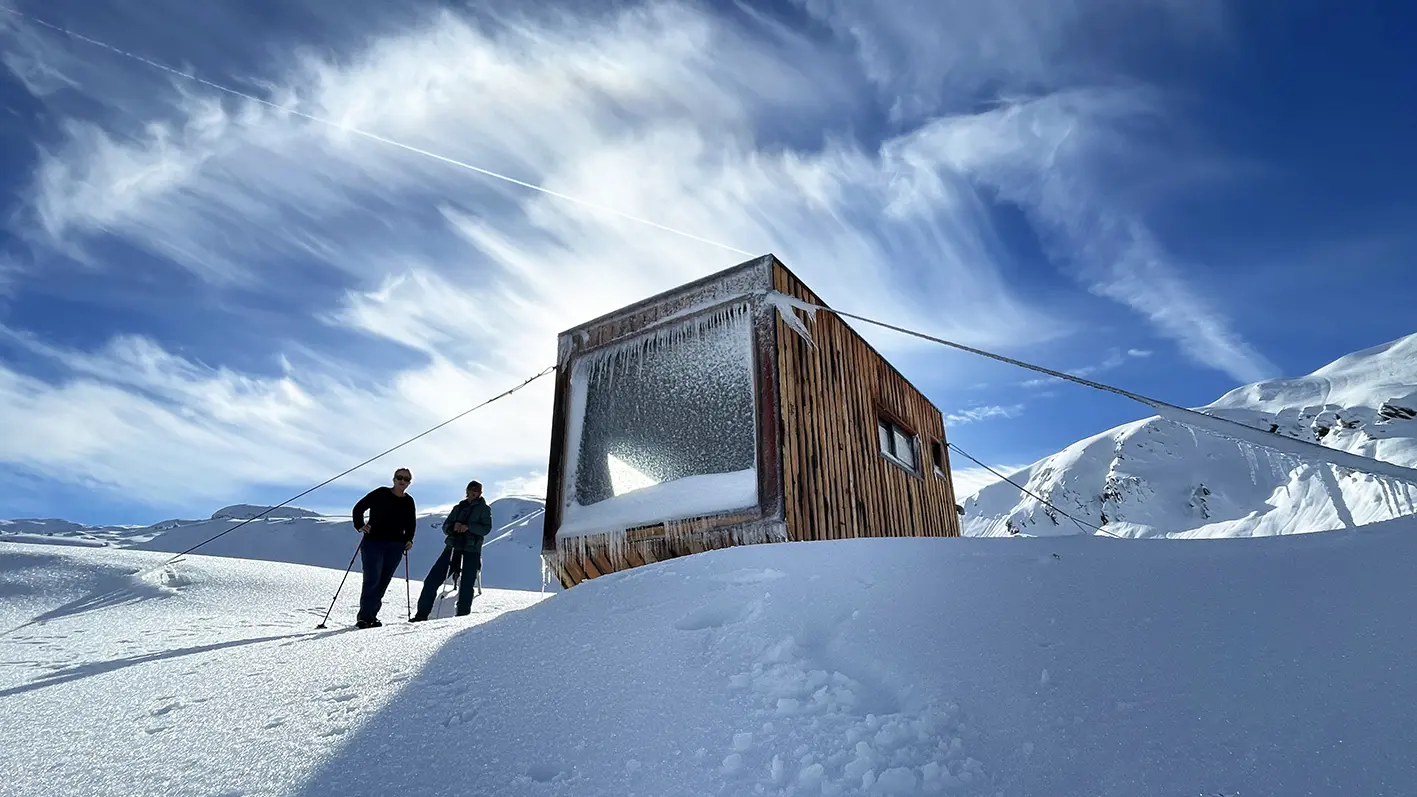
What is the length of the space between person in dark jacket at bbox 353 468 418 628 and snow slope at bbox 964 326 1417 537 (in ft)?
106

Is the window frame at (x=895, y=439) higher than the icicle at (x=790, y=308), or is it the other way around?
the icicle at (x=790, y=308)

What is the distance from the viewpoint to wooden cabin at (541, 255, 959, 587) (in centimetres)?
→ 582

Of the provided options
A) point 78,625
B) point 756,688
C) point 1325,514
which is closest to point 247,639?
point 78,625

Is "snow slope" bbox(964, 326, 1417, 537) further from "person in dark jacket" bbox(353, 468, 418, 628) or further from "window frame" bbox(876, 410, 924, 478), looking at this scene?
"person in dark jacket" bbox(353, 468, 418, 628)

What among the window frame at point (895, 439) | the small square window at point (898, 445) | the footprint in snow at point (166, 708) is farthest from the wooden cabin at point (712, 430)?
the footprint in snow at point (166, 708)

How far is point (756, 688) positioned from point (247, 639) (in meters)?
4.20

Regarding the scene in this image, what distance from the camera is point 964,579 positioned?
108 inches

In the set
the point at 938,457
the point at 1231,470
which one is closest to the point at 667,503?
the point at 938,457

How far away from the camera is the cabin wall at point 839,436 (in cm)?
593

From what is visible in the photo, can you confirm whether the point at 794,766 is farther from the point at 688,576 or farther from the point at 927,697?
the point at 688,576

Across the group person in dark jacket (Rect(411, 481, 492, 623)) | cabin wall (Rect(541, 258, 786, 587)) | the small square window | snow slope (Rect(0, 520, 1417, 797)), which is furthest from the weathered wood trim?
the small square window

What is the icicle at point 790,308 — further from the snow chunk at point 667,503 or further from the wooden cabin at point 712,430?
the snow chunk at point 667,503

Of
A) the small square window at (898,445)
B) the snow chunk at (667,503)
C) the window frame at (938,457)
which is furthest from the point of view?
the window frame at (938,457)

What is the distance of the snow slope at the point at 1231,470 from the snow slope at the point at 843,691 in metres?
31.4
